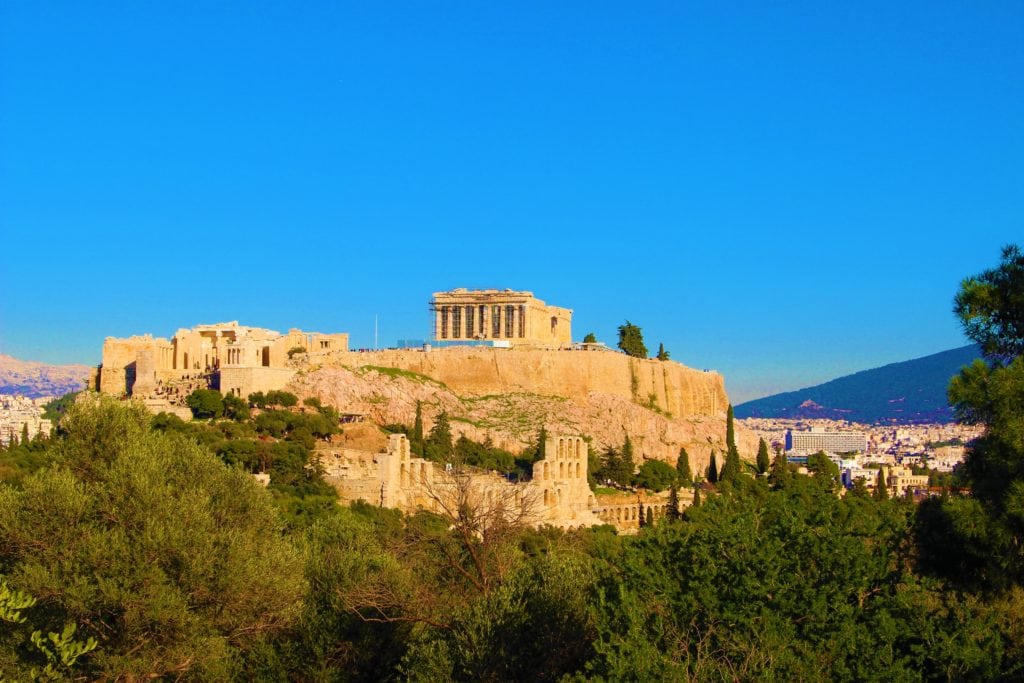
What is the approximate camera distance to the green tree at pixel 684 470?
204 ft

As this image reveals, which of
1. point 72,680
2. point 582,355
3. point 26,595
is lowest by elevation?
point 72,680

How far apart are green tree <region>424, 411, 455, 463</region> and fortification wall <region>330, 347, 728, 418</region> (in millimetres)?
8802

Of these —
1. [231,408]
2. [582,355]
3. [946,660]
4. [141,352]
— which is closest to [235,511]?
[946,660]

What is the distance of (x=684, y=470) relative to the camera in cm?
6341

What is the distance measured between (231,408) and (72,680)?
126 ft

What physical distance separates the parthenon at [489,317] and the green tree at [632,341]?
13.8 ft

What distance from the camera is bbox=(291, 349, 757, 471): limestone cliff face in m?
63.5

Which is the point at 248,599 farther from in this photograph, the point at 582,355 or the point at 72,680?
the point at 582,355

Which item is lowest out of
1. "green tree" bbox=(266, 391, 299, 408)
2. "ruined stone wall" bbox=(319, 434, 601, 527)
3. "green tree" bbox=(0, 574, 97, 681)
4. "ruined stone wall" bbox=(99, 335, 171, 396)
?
"green tree" bbox=(0, 574, 97, 681)

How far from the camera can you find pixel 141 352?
59.9m

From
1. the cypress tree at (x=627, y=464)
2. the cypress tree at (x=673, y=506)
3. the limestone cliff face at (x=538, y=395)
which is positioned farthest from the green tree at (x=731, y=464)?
the cypress tree at (x=673, y=506)

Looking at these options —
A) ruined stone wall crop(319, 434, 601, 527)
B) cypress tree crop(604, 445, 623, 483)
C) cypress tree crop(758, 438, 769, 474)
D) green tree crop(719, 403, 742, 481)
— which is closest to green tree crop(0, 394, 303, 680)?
ruined stone wall crop(319, 434, 601, 527)

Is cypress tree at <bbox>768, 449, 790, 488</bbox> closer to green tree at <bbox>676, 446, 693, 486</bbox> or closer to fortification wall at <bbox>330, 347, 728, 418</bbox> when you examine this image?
green tree at <bbox>676, 446, 693, 486</bbox>

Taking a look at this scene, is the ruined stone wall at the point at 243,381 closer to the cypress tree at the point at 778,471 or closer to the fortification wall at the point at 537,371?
the fortification wall at the point at 537,371
